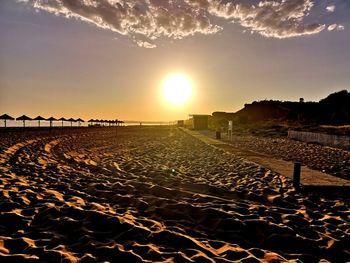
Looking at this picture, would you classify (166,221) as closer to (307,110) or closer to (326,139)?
(326,139)

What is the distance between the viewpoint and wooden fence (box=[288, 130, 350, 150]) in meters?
17.8

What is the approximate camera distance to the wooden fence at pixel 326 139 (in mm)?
17812

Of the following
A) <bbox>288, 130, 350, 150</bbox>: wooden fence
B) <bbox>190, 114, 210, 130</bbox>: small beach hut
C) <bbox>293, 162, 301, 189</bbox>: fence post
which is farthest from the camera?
<bbox>190, 114, 210, 130</bbox>: small beach hut

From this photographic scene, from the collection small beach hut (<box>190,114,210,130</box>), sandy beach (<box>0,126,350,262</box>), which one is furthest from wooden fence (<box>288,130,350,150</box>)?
small beach hut (<box>190,114,210,130</box>)

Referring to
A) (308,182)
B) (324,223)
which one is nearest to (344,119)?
(308,182)

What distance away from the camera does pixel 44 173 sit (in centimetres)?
826

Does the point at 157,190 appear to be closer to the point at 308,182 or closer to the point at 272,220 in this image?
the point at 272,220

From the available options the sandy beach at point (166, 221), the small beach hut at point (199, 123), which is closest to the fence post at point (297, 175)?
the sandy beach at point (166, 221)

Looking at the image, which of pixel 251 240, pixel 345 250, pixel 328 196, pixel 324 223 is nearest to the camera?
pixel 345 250

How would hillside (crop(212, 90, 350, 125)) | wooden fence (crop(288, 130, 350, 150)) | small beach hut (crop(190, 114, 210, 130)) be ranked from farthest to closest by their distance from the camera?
small beach hut (crop(190, 114, 210, 130))
hillside (crop(212, 90, 350, 125))
wooden fence (crop(288, 130, 350, 150))

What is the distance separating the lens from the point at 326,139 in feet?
66.4

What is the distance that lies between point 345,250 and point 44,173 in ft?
26.2

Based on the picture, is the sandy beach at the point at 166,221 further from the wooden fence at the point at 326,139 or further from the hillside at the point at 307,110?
the hillside at the point at 307,110

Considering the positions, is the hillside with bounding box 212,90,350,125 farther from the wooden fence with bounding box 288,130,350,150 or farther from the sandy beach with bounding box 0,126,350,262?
the sandy beach with bounding box 0,126,350,262
